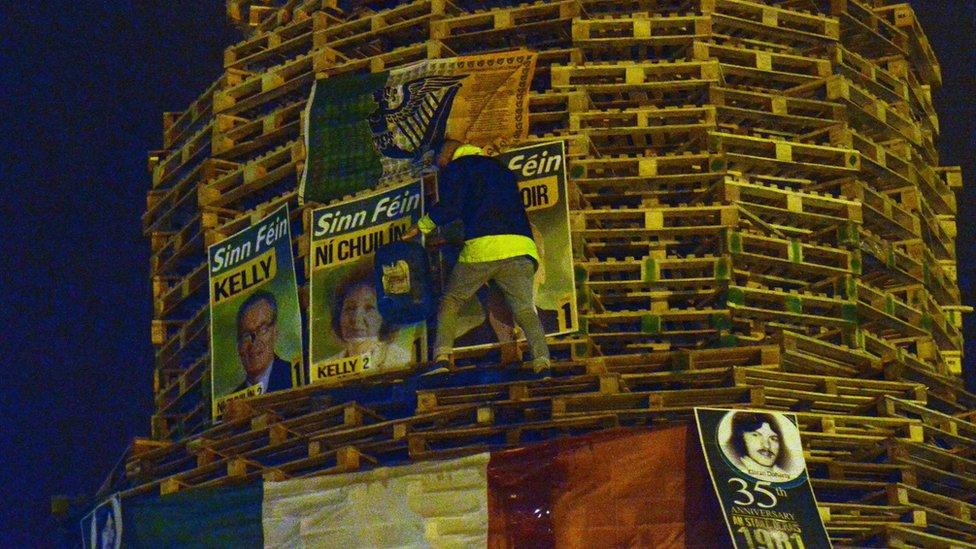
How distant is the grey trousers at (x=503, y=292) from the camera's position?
70.4 feet

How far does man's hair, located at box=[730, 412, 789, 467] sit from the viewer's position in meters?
20.3

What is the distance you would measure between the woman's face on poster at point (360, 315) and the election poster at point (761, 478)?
4059 millimetres

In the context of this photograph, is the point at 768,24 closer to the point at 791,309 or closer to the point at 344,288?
the point at 791,309

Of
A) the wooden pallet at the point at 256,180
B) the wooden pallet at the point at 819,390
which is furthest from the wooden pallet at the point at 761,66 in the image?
the wooden pallet at the point at 256,180

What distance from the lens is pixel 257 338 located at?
78.2 feet

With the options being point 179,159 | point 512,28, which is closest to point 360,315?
point 512,28

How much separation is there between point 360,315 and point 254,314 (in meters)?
1.59

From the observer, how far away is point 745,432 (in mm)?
20438

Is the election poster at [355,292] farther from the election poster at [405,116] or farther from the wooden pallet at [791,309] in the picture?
the wooden pallet at [791,309]

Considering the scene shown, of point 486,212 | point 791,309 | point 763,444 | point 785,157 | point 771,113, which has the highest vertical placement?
point 771,113

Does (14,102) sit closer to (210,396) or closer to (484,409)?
(210,396)

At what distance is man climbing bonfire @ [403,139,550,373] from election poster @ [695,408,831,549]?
2.04m

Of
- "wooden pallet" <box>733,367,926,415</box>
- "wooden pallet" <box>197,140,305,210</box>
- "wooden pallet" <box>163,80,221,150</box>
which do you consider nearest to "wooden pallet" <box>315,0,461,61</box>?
"wooden pallet" <box>197,140,305,210</box>

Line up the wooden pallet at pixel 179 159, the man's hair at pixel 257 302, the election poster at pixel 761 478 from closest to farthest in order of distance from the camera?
the election poster at pixel 761 478 → the man's hair at pixel 257 302 → the wooden pallet at pixel 179 159
